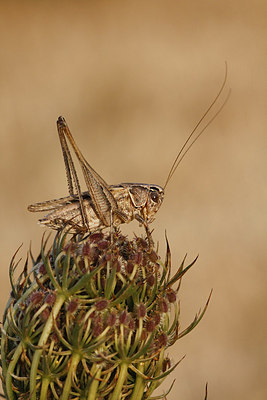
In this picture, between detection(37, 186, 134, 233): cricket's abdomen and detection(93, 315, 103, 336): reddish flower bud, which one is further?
detection(37, 186, 134, 233): cricket's abdomen

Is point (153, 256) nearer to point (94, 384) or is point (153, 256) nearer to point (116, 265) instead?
point (116, 265)

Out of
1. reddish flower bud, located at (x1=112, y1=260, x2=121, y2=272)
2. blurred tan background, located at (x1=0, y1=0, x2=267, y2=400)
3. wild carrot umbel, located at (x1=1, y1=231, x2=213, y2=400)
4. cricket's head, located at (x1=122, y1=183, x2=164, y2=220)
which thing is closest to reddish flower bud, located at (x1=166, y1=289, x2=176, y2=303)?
wild carrot umbel, located at (x1=1, y1=231, x2=213, y2=400)

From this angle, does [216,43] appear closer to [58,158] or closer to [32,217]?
[58,158]

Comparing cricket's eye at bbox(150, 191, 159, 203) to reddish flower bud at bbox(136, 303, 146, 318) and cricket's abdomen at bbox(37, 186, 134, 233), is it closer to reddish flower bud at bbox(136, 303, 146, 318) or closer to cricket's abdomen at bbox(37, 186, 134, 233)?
cricket's abdomen at bbox(37, 186, 134, 233)

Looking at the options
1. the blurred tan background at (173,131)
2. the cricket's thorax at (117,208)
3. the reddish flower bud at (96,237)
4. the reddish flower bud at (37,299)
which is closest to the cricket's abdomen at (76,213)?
the cricket's thorax at (117,208)

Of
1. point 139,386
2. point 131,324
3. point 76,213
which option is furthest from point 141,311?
point 76,213

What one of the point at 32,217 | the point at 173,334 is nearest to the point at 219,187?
the point at 32,217
